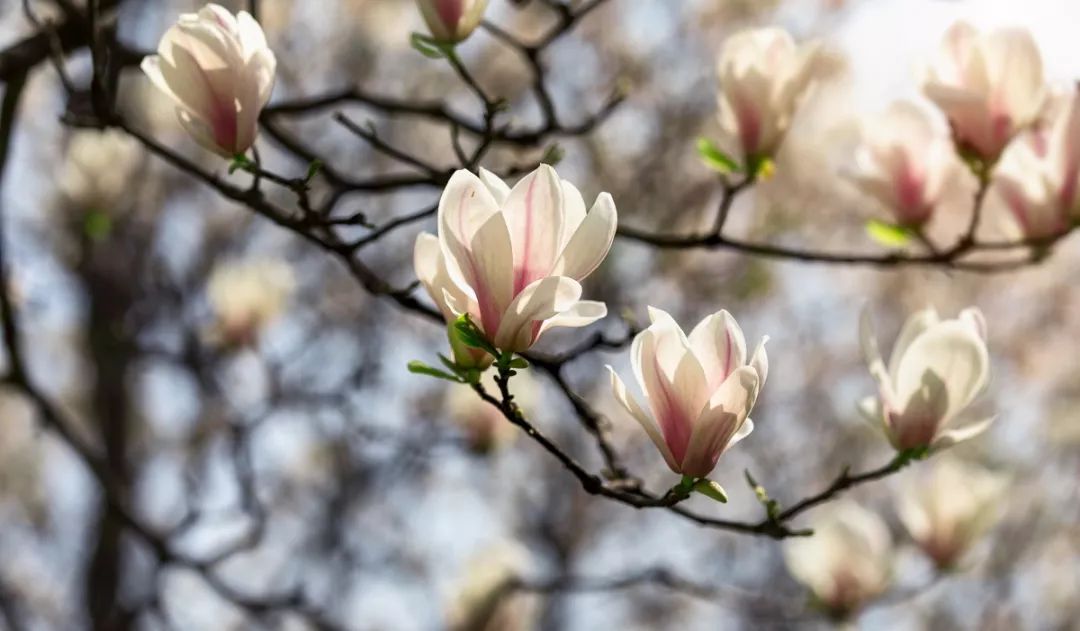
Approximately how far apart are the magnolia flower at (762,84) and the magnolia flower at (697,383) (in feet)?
2.59

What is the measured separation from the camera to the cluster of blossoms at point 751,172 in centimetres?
101

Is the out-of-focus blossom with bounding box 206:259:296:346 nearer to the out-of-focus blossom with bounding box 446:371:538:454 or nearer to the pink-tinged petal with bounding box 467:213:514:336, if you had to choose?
the out-of-focus blossom with bounding box 446:371:538:454

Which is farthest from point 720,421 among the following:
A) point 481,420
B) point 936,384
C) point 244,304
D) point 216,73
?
point 244,304

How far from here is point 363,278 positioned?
1573mm

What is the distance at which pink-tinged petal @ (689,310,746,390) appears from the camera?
1.04m

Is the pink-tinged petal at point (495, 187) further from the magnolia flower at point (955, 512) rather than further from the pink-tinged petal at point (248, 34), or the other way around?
the magnolia flower at point (955, 512)

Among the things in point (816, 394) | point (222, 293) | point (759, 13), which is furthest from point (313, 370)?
point (816, 394)

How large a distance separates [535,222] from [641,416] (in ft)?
0.75

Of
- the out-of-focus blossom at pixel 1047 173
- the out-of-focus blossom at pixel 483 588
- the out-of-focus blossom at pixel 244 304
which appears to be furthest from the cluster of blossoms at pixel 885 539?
the out-of-focus blossom at pixel 244 304

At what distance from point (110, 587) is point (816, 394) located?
4.79m

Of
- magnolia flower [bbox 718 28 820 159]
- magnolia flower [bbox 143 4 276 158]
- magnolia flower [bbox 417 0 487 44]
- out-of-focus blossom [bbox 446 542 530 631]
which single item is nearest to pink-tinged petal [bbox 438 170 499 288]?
→ magnolia flower [bbox 143 4 276 158]

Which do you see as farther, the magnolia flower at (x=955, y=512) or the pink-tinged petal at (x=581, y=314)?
the magnolia flower at (x=955, y=512)

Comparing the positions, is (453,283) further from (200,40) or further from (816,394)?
(816,394)

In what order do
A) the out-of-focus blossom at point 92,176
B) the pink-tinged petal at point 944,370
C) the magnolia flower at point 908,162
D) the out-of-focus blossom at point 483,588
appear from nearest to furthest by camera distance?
1. the pink-tinged petal at point 944,370
2. the magnolia flower at point 908,162
3. the out-of-focus blossom at point 92,176
4. the out-of-focus blossom at point 483,588
